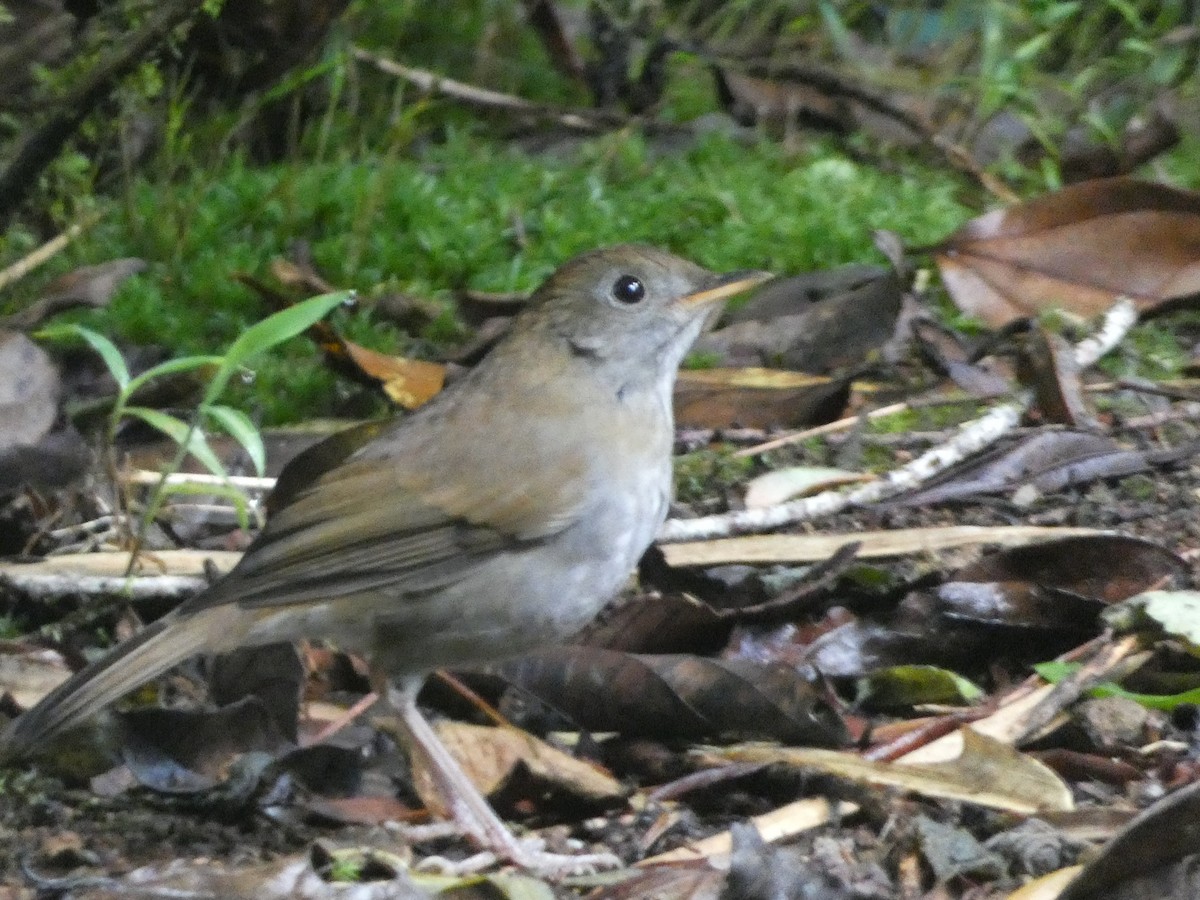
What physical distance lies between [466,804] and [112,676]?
0.73 metres

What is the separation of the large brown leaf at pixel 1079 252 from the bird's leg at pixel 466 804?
2.55 meters

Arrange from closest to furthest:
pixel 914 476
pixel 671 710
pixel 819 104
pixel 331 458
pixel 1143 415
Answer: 1. pixel 671 710
2. pixel 331 458
3. pixel 914 476
4. pixel 1143 415
5. pixel 819 104

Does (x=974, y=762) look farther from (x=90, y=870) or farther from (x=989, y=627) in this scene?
(x=90, y=870)

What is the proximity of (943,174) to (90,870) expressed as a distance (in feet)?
16.6

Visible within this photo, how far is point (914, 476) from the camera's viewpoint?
5.13m

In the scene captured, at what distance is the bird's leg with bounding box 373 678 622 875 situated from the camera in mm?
3691

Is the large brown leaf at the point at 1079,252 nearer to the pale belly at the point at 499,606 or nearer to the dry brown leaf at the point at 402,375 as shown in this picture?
the dry brown leaf at the point at 402,375

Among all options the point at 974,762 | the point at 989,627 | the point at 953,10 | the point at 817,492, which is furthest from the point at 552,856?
the point at 953,10

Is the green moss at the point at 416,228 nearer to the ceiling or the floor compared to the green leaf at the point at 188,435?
nearer to the floor

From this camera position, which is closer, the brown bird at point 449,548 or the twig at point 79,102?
the brown bird at point 449,548

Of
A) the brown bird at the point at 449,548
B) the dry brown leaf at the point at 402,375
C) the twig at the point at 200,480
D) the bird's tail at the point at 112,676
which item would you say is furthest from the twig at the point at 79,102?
the bird's tail at the point at 112,676

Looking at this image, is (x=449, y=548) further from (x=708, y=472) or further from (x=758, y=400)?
(x=758, y=400)

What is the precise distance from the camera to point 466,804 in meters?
3.89

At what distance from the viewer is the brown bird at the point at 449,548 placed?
13.4ft
